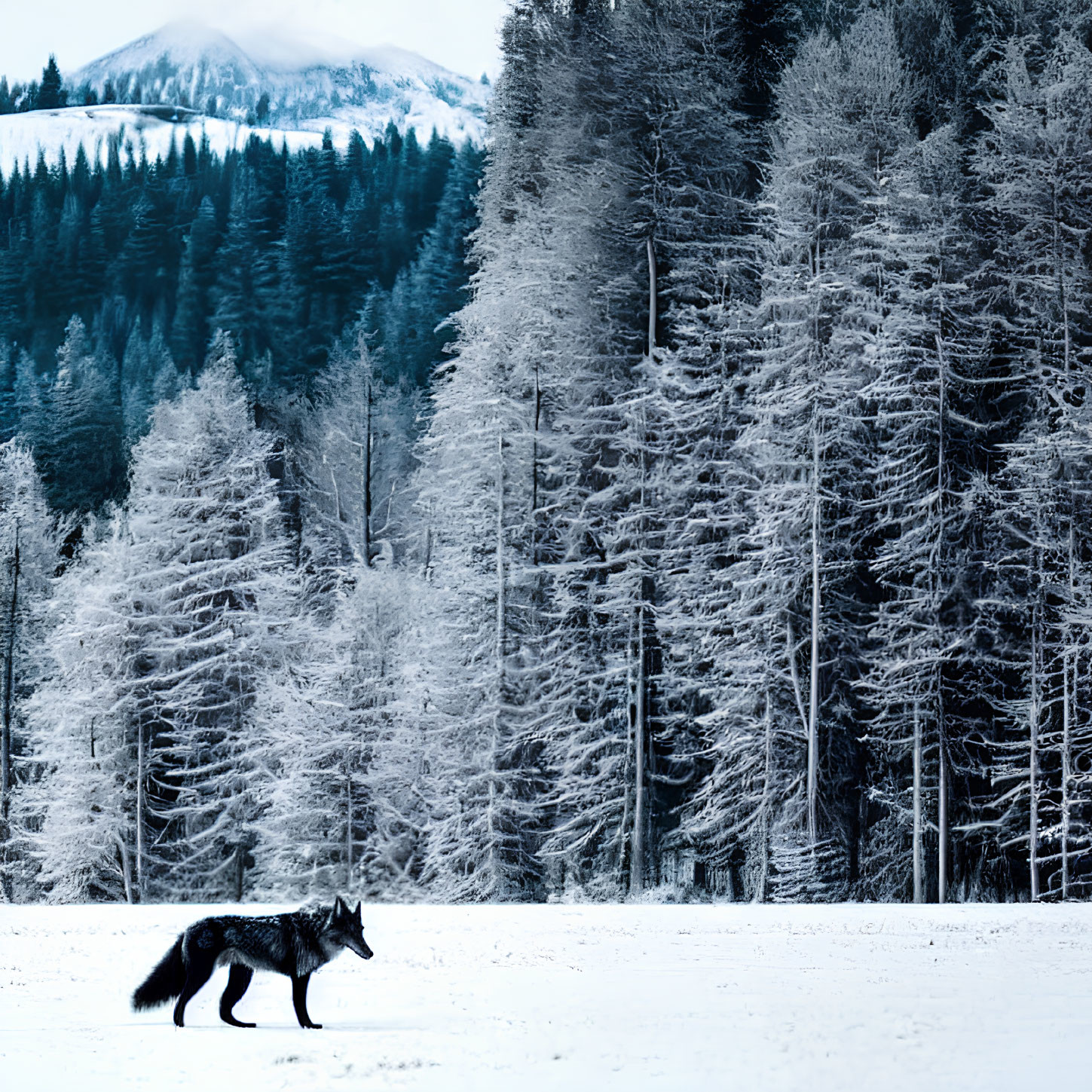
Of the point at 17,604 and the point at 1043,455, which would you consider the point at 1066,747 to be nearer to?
the point at 1043,455

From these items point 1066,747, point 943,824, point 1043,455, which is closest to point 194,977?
point 943,824

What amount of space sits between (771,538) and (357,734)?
10.8 metres

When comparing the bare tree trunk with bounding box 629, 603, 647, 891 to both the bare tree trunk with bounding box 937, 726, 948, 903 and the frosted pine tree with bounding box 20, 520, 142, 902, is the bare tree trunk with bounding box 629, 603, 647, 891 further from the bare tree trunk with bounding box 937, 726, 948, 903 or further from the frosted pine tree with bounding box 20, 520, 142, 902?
the frosted pine tree with bounding box 20, 520, 142, 902

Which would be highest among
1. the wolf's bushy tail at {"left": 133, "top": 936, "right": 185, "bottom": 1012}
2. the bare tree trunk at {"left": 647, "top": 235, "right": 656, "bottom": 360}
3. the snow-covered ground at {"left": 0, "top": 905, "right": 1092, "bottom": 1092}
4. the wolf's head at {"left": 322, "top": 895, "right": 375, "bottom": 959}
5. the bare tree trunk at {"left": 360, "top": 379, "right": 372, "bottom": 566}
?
the bare tree trunk at {"left": 647, "top": 235, "right": 656, "bottom": 360}

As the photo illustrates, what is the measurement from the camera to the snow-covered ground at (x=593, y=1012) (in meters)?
9.48

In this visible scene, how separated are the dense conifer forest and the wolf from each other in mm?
18925

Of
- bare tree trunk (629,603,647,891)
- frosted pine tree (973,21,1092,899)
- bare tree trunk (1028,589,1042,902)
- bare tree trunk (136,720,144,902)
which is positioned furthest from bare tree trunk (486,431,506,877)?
bare tree trunk (1028,589,1042,902)

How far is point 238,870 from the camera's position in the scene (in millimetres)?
35656

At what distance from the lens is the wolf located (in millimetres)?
10609

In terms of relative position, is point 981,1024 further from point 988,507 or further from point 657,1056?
point 988,507

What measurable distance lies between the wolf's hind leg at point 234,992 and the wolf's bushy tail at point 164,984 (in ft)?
1.18

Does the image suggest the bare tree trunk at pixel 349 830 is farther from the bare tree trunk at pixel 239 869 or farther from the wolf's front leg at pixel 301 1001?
the wolf's front leg at pixel 301 1001

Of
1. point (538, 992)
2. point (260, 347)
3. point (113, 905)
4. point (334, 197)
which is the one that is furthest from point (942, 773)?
point (334, 197)

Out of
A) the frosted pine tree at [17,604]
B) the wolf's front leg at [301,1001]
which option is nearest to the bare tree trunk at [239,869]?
the frosted pine tree at [17,604]
